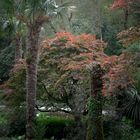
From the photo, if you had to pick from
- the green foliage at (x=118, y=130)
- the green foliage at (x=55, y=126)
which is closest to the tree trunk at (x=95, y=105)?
the green foliage at (x=118, y=130)

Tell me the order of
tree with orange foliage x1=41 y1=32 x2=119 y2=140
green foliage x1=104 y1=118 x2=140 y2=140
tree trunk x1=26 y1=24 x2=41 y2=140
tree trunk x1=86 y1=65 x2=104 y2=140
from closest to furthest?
tree trunk x1=86 y1=65 x2=104 y2=140
green foliage x1=104 y1=118 x2=140 y2=140
tree trunk x1=26 y1=24 x2=41 y2=140
tree with orange foliage x1=41 y1=32 x2=119 y2=140

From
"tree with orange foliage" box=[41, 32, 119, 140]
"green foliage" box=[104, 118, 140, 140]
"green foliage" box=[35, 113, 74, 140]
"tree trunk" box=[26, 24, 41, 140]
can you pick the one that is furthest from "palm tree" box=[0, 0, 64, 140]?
"green foliage" box=[104, 118, 140, 140]

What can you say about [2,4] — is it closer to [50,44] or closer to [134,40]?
[50,44]

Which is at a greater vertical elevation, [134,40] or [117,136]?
[134,40]

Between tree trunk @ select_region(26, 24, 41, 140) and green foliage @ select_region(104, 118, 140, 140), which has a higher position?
tree trunk @ select_region(26, 24, 41, 140)

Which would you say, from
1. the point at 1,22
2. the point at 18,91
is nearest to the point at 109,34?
the point at 1,22

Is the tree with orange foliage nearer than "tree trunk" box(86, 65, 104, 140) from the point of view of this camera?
No

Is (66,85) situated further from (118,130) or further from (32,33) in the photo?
(118,130)

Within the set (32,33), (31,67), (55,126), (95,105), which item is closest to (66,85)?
(31,67)

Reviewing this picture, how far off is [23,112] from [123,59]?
237 inches

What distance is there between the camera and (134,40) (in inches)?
413

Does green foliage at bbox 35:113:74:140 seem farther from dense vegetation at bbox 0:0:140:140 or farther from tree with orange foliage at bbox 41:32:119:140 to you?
tree with orange foliage at bbox 41:32:119:140

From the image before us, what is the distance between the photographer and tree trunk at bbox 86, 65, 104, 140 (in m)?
10.8

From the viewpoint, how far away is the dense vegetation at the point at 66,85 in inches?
433
